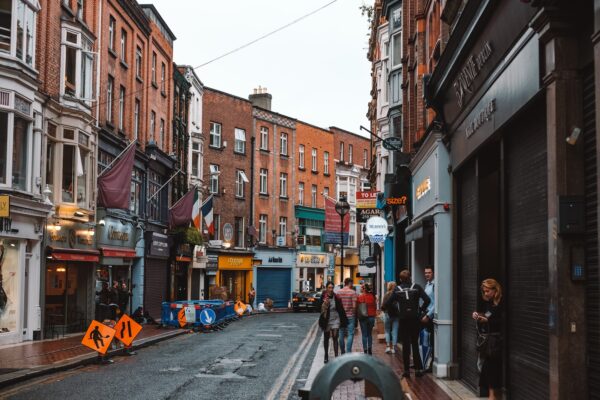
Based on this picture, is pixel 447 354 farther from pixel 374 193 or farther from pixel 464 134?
pixel 374 193

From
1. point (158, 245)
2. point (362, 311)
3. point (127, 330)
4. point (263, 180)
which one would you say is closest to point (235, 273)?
point (263, 180)

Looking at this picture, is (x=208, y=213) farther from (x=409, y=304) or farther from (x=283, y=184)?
(x=409, y=304)

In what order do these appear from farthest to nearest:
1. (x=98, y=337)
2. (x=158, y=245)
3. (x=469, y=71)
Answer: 1. (x=158, y=245)
2. (x=98, y=337)
3. (x=469, y=71)

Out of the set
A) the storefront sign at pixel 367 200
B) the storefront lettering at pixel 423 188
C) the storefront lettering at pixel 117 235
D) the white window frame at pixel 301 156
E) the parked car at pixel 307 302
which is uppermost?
the white window frame at pixel 301 156

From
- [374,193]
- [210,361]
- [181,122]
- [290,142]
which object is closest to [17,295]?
[210,361]

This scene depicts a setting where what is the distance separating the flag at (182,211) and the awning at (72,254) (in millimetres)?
7272

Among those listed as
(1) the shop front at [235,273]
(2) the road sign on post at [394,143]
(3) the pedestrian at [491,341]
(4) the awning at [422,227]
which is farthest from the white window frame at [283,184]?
(3) the pedestrian at [491,341]

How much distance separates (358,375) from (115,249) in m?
26.9

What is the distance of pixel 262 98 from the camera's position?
63375 mm

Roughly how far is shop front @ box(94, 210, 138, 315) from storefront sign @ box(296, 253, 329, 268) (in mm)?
27448

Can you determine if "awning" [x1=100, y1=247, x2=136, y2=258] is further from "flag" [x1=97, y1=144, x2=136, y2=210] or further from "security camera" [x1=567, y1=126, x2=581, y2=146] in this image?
"security camera" [x1=567, y1=126, x2=581, y2=146]

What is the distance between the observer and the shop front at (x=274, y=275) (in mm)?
58625

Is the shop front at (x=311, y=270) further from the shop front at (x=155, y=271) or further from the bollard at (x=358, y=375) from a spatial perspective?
the bollard at (x=358, y=375)

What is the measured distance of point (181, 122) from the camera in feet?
150
